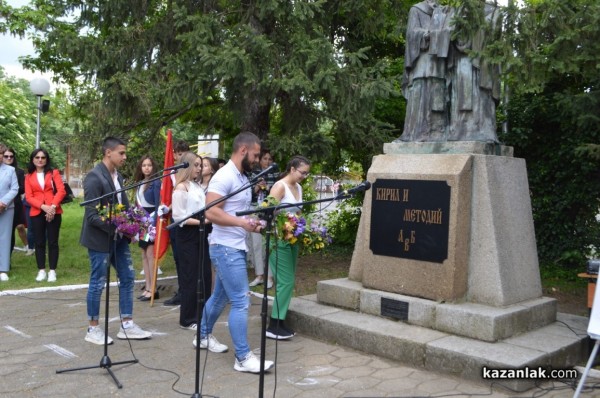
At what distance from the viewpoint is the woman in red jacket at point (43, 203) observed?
8.59 metres

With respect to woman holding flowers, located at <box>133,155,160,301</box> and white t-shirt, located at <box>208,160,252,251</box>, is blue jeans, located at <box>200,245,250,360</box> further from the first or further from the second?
woman holding flowers, located at <box>133,155,160,301</box>

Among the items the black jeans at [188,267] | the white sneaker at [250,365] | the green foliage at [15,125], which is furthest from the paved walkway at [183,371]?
the green foliage at [15,125]

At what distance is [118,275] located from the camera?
5387 millimetres

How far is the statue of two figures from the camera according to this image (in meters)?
5.83

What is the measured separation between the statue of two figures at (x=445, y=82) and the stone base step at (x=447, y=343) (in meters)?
1.96

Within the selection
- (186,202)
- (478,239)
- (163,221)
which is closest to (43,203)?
(163,221)

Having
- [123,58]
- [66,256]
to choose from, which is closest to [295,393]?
[123,58]

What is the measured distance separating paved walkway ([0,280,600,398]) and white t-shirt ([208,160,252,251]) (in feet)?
3.07

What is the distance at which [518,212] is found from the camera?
18.6 ft

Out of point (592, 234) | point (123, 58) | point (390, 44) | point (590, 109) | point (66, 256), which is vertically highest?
point (390, 44)

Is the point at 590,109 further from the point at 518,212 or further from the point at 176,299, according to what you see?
the point at 176,299

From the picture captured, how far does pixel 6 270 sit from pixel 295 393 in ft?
21.1

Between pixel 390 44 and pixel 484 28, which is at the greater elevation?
pixel 390 44

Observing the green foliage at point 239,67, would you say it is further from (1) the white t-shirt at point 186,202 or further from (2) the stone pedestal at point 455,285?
(2) the stone pedestal at point 455,285
